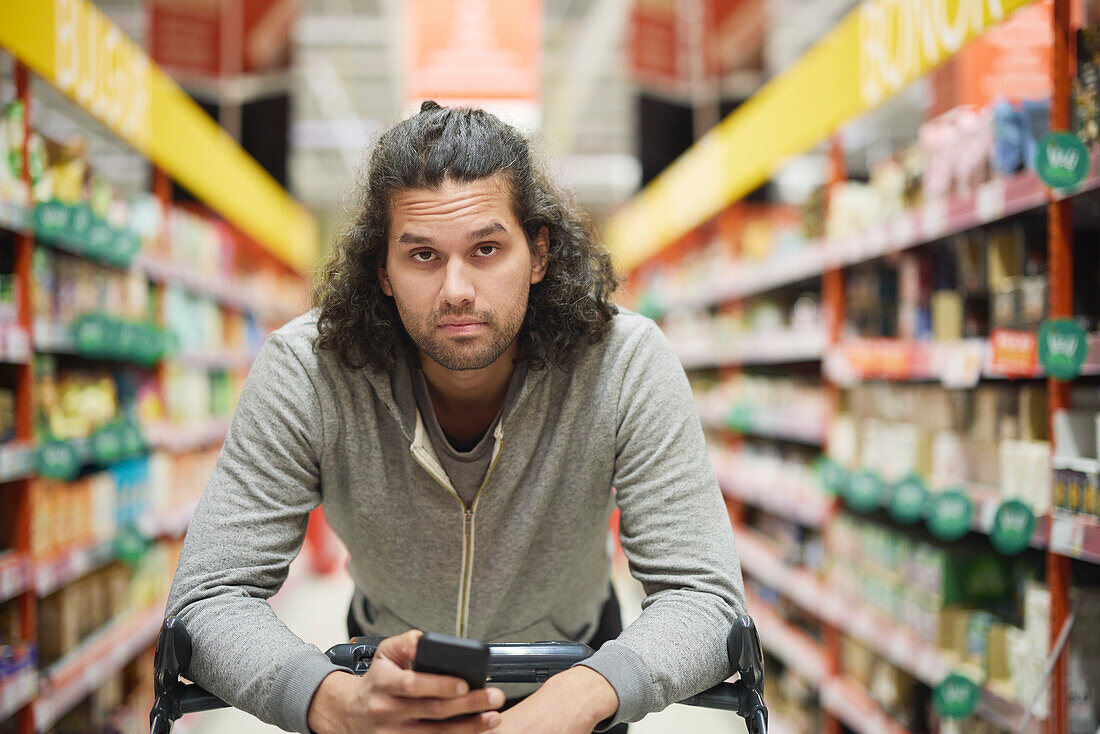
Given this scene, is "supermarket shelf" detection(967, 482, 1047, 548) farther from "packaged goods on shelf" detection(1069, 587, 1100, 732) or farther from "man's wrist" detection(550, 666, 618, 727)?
"man's wrist" detection(550, 666, 618, 727)

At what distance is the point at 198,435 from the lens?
456 centimetres

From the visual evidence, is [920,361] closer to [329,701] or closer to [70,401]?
[329,701]

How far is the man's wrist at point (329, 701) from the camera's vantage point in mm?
1102

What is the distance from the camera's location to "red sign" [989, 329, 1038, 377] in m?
2.15

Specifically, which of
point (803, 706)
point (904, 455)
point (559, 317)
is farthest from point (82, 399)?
point (803, 706)

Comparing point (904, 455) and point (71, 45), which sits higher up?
point (71, 45)

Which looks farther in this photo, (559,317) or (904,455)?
(904,455)

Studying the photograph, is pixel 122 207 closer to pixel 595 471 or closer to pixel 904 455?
pixel 595 471

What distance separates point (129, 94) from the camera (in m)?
3.38

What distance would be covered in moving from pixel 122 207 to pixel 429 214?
2678 mm

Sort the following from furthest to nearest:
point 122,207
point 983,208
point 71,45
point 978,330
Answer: point 122,207
point 71,45
point 978,330
point 983,208

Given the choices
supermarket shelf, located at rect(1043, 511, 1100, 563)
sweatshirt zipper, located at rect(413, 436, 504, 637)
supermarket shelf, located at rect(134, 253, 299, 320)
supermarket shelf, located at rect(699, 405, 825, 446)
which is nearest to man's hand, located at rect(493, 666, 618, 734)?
sweatshirt zipper, located at rect(413, 436, 504, 637)

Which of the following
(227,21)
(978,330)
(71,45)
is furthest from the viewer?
(227,21)

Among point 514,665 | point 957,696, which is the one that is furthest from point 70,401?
point 957,696
